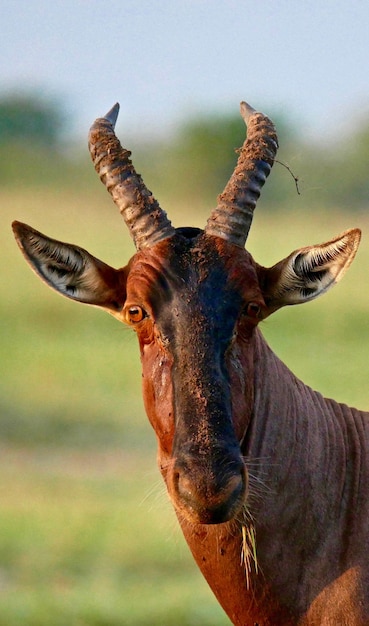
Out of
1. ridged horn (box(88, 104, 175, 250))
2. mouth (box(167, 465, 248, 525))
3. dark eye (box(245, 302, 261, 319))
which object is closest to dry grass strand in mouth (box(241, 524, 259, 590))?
mouth (box(167, 465, 248, 525))

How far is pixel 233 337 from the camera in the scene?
28.5ft

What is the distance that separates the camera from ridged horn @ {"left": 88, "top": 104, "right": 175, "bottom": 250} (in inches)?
360

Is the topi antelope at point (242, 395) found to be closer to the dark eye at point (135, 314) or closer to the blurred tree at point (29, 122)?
the dark eye at point (135, 314)

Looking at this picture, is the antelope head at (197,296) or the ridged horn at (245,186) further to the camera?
the ridged horn at (245,186)

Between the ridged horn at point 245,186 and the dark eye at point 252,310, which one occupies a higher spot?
the ridged horn at point 245,186

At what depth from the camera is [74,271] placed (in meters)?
9.42

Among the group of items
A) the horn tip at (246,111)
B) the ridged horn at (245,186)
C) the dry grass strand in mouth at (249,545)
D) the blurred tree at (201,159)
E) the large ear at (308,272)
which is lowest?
the dry grass strand in mouth at (249,545)

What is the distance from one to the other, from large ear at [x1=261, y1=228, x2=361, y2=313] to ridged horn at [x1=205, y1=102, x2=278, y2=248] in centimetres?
33

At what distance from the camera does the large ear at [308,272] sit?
922 cm

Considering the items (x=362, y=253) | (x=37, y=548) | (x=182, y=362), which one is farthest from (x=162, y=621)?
(x=362, y=253)

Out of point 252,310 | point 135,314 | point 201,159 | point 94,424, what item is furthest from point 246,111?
point 201,159

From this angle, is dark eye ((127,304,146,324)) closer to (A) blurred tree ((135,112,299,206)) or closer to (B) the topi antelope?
(B) the topi antelope

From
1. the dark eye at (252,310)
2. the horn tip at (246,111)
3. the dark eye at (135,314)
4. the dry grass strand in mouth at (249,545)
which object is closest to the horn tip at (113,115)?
the horn tip at (246,111)

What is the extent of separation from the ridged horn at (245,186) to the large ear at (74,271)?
77 cm
